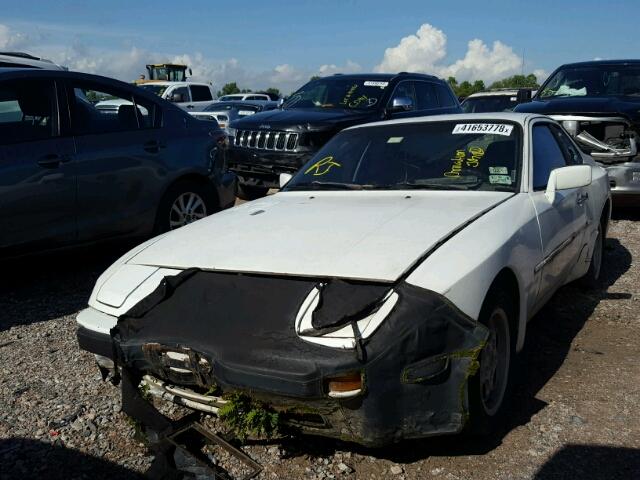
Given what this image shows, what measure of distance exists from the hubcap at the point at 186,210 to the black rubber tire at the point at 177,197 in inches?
1.2

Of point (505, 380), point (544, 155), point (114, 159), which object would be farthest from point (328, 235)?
point (114, 159)

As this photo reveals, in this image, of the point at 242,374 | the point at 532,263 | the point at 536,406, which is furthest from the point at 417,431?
the point at 532,263

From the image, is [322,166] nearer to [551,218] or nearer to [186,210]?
[551,218]

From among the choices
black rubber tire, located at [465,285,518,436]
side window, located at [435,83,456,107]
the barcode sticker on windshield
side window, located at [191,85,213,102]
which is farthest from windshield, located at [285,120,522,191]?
side window, located at [191,85,213,102]

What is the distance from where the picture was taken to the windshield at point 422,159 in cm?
398

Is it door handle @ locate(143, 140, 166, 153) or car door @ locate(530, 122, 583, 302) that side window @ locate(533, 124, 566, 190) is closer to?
car door @ locate(530, 122, 583, 302)

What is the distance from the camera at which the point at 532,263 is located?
11.3 ft

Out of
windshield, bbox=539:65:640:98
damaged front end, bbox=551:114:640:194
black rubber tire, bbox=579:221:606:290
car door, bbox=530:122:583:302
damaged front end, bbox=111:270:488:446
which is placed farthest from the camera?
windshield, bbox=539:65:640:98

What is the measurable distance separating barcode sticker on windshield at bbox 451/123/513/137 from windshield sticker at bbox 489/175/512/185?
1.23 ft

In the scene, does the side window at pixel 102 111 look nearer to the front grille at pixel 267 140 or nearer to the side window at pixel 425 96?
the front grille at pixel 267 140

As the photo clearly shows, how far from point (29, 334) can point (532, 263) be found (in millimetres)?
3197

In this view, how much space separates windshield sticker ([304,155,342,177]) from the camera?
446 cm

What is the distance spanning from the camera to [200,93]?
21.6 metres

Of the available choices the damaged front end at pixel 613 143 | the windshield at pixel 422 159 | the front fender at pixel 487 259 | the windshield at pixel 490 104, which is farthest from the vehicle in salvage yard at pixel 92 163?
the windshield at pixel 490 104
